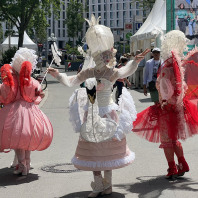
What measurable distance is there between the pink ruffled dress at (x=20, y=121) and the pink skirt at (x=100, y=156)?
3.95 feet

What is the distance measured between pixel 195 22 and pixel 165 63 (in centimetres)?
1224

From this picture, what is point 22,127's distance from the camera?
6.84 m

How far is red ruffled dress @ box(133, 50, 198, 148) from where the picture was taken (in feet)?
21.3

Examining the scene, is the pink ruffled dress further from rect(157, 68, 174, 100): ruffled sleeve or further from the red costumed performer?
rect(157, 68, 174, 100): ruffled sleeve

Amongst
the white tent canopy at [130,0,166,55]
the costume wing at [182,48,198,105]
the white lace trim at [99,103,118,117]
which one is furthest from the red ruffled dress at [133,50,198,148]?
the white tent canopy at [130,0,166,55]

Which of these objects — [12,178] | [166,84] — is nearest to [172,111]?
[166,84]

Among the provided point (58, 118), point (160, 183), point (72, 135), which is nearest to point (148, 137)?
point (160, 183)

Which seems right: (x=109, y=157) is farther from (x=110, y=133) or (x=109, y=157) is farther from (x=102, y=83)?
(x=102, y=83)

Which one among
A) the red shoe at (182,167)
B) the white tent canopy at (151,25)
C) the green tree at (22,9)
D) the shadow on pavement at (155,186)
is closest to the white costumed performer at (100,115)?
the shadow on pavement at (155,186)

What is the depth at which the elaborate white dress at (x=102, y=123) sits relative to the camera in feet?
18.8

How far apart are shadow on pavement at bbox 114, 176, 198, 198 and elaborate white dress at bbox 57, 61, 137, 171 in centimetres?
45

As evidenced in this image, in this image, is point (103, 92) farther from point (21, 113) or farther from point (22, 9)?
point (22, 9)

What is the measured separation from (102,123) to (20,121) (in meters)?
1.57

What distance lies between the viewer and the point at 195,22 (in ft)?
60.3
